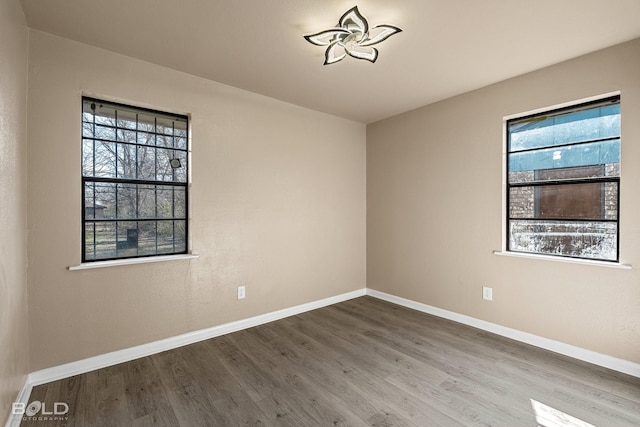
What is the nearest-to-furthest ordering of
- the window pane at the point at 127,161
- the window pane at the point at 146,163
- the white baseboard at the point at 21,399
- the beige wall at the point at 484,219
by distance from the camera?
the white baseboard at the point at 21,399
the beige wall at the point at 484,219
the window pane at the point at 127,161
the window pane at the point at 146,163

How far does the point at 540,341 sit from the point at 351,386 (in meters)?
1.91

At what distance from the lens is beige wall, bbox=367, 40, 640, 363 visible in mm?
2373

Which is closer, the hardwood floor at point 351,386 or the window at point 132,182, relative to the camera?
the hardwood floor at point 351,386

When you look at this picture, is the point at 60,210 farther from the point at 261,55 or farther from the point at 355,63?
the point at 355,63

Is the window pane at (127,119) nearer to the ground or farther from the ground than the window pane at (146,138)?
farther from the ground

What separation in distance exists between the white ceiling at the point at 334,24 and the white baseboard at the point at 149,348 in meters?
2.49

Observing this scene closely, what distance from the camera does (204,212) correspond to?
9.77 ft

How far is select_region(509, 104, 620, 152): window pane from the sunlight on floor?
2177 millimetres

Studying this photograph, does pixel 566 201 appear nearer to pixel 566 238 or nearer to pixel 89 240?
pixel 566 238

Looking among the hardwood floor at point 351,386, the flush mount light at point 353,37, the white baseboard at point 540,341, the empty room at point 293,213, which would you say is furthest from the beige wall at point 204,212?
the flush mount light at point 353,37

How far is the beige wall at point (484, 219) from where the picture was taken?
237cm

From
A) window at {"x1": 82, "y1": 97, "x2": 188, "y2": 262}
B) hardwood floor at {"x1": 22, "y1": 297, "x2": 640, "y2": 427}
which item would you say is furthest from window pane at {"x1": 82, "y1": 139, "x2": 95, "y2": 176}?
hardwood floor at {"x1": 22, "y1": 297, "x2": 640, "y2": 427}

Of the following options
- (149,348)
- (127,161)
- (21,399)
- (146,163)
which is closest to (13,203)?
(127,161)

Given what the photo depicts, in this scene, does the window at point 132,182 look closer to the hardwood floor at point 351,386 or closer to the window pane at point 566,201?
the hardwood floor at point 351,386
